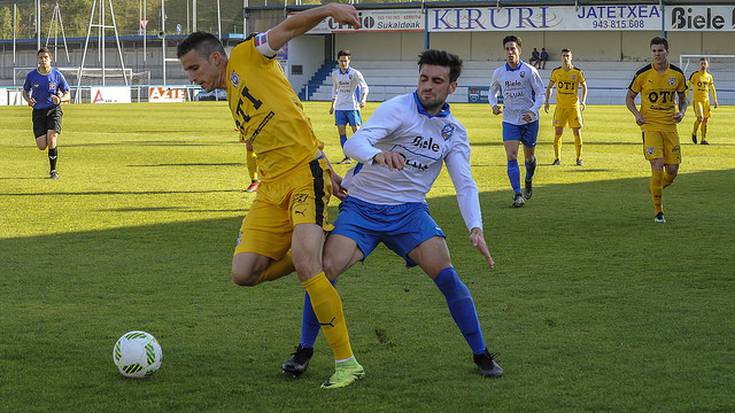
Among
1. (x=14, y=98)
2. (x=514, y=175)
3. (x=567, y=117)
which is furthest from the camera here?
(x=14, y=98)

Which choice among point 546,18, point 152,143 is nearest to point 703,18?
point 546,18

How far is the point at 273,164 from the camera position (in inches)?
262

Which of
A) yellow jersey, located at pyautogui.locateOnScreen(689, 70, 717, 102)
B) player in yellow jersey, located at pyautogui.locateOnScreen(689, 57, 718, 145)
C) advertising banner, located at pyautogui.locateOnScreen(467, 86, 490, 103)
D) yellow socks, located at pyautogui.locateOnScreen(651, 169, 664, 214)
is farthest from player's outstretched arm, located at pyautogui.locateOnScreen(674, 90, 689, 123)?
advertising banner, located at pyautogui.locateOnScreen(467, 86, 490, 103)

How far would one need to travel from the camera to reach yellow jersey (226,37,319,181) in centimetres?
652

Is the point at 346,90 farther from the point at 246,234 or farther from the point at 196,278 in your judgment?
the point at 246,234

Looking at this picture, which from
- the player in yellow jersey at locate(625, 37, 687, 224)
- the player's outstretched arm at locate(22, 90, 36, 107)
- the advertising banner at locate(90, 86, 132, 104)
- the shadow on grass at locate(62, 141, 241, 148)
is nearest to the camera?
the player in yellow jersey at locate(625, 37, 687, 224)

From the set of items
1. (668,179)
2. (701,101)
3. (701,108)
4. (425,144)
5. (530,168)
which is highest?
(701,101)

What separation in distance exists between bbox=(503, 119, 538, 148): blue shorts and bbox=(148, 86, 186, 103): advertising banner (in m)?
55.4

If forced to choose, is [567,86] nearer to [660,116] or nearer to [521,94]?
[521,94]

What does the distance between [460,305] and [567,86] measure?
18.1 meters

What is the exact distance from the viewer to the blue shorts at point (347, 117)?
2364 cm

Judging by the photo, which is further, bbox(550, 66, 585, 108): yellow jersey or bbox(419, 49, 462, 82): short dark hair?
bbox(550, 66, 585, 108): yellow jersey

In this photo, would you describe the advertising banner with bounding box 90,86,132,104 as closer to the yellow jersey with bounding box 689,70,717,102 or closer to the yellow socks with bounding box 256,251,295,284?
the yellow jersey with bounding box 689,70,717,102

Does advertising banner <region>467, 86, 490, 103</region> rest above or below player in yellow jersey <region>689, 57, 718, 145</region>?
above
